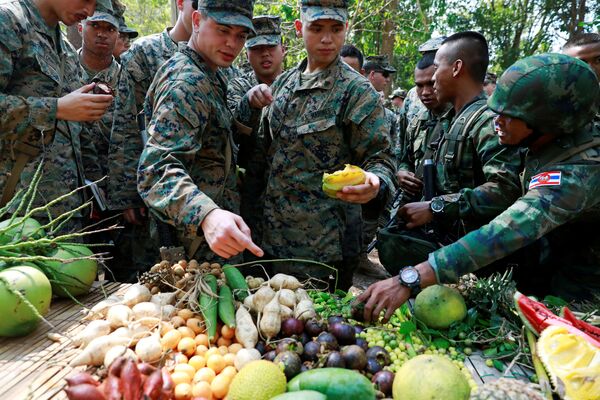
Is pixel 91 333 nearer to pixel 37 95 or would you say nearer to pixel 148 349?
pixel 148 349

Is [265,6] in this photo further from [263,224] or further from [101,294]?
[101,294]

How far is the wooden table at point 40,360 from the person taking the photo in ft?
4.97

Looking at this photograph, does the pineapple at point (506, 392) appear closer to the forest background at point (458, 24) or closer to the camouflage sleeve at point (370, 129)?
the camouflage sleeve at point (370, 129)

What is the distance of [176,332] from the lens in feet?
5.99

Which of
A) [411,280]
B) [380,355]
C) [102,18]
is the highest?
[102,18]

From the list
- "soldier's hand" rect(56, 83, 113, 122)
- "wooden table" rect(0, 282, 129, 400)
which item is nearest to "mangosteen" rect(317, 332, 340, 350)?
"wooden table" rect(0, 282, 129, 400)

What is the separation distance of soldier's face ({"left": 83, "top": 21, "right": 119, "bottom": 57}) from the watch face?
12.9ft

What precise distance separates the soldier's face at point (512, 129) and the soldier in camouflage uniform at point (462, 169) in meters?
0.38

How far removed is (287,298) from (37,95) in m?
2.19

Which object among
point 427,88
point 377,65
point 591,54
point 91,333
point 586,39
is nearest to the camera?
point 91,333

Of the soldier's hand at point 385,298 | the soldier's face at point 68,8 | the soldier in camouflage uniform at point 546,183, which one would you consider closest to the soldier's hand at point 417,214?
the soldier in camouflage uniform at point 546,183

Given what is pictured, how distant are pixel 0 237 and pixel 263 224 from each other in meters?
1.58

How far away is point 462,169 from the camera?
10.4 ft

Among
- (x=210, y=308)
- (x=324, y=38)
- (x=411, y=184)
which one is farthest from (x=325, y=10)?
(x=210, y=308)
